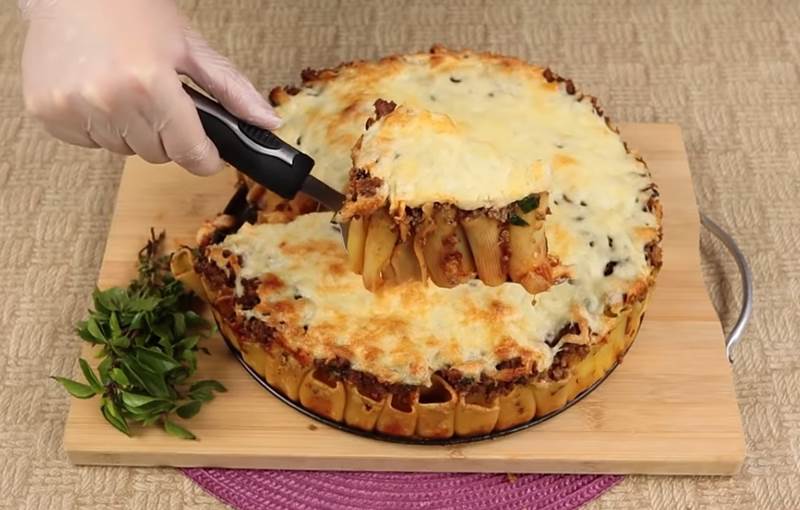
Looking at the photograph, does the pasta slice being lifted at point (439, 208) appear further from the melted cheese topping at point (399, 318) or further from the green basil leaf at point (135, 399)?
the green basil leaf at point (135, 399)

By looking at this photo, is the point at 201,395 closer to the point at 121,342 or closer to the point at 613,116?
the point at 121,342

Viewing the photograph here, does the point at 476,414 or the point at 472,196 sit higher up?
the point at 472,196

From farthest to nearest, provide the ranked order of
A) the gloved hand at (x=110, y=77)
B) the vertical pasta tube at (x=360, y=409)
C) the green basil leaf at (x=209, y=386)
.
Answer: the green basil leaf at (x=209, y=386) < the vertical pasta tube at (x=360, y=409) < the gloved hand at (x=110, y=77)

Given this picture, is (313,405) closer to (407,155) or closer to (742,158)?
(407,155)

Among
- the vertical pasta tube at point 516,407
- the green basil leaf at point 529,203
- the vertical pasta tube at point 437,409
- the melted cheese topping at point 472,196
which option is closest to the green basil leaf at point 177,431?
the melted cheese topping at point 472,196

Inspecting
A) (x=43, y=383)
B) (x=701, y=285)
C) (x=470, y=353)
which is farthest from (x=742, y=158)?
(x=43, y=383)

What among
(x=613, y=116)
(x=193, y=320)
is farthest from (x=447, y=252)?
(x=613, y=116)

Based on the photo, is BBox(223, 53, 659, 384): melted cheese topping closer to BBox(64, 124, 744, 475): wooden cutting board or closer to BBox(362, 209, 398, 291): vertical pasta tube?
BBox(362, 209, 398, 291): vertical pasta tube
